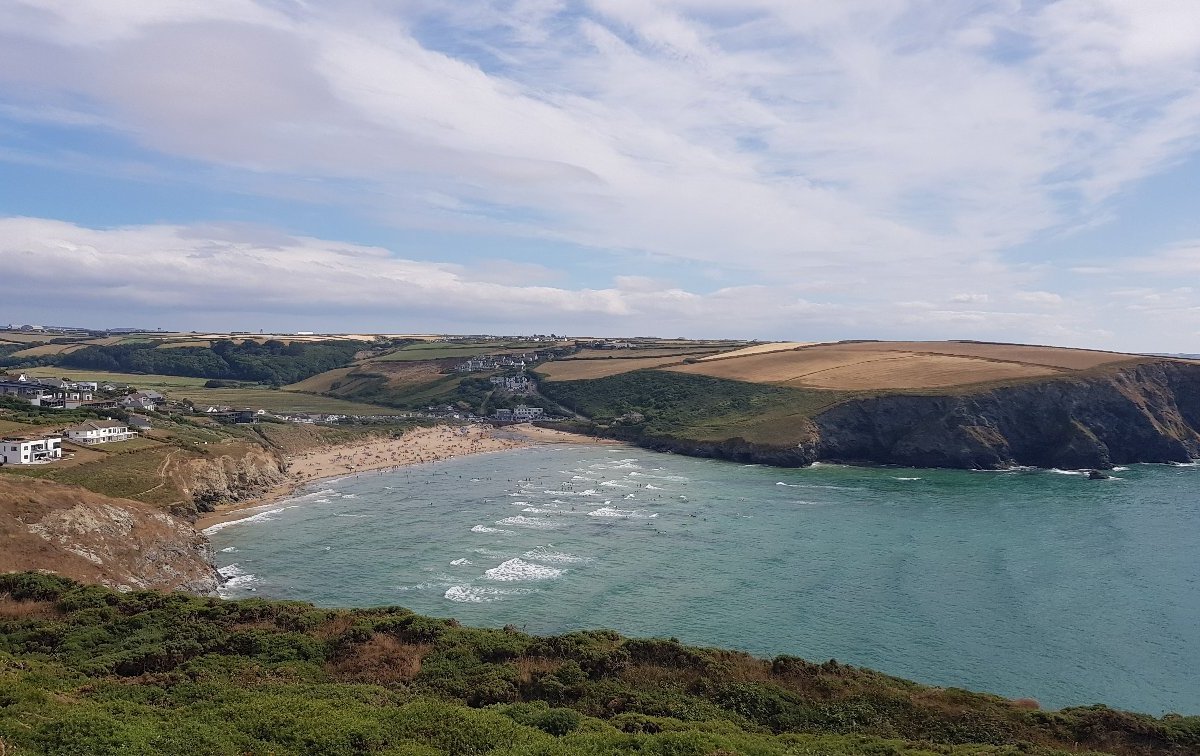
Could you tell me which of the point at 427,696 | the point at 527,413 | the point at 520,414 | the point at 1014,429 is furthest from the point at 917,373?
the point at 427,696

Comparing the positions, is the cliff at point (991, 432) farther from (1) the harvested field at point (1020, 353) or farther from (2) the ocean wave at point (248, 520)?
(2) the ocean wave at point (248, 520)

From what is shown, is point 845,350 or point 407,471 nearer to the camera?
point 407,471

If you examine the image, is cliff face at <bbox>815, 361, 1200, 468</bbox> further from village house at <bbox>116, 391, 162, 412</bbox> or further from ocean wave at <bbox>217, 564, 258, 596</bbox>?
village house at <bbox>116, 391, 162, 412</bbox>

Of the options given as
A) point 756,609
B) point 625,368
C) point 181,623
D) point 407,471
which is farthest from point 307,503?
point 625,368

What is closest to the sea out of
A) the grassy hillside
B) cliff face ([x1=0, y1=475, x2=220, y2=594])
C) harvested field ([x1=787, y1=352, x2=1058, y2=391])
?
cliff face ([x1=0, y1=475, x2=220, y2=594])

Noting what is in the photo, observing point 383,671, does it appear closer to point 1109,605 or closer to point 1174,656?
point 1174,656

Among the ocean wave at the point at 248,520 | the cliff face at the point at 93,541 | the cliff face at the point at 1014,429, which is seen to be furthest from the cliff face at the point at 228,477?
the cliff face at the point at 1014,429
